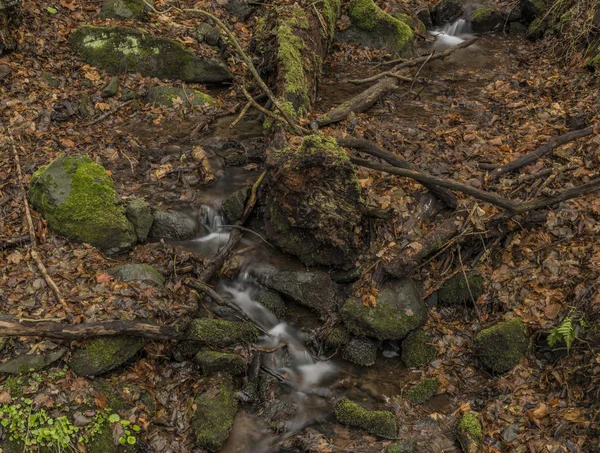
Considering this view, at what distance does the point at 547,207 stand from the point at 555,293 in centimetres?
133

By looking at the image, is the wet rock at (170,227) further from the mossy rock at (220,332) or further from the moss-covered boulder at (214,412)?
the moss-covered boulder at (214,412)

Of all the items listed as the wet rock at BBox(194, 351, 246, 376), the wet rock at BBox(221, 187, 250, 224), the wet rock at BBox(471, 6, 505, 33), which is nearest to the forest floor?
the wet rock at BBox(194, 351, 246, 376)

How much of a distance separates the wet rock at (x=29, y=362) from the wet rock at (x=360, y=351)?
3.58 metres

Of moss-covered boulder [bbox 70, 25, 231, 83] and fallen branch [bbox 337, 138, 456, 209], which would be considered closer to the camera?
fallen branch [bbox 337, 138, 456, 209]

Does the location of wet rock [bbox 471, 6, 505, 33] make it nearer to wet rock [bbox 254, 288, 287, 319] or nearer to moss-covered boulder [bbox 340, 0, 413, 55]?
moss-covered boulder [bbox 340, 0, 413, 55]

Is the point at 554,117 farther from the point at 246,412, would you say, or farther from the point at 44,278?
the point at 44,278

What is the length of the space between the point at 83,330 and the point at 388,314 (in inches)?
152

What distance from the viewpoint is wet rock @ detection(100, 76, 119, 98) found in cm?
1085

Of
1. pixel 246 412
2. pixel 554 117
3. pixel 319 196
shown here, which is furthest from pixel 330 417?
pixel 554 117

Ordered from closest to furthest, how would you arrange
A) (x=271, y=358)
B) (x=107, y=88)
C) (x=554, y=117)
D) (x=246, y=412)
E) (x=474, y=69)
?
(x=246, y=412), (x=271, y=358), (x=554, y=117), (x=107, y=88), (x=474, y=69)

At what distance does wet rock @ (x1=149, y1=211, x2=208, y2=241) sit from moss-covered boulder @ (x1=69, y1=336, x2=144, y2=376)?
2230 mm

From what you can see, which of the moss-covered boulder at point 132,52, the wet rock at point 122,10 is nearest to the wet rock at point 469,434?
the moss-covered boulder at point 132,52

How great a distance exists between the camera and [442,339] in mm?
7184

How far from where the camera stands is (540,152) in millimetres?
8055
